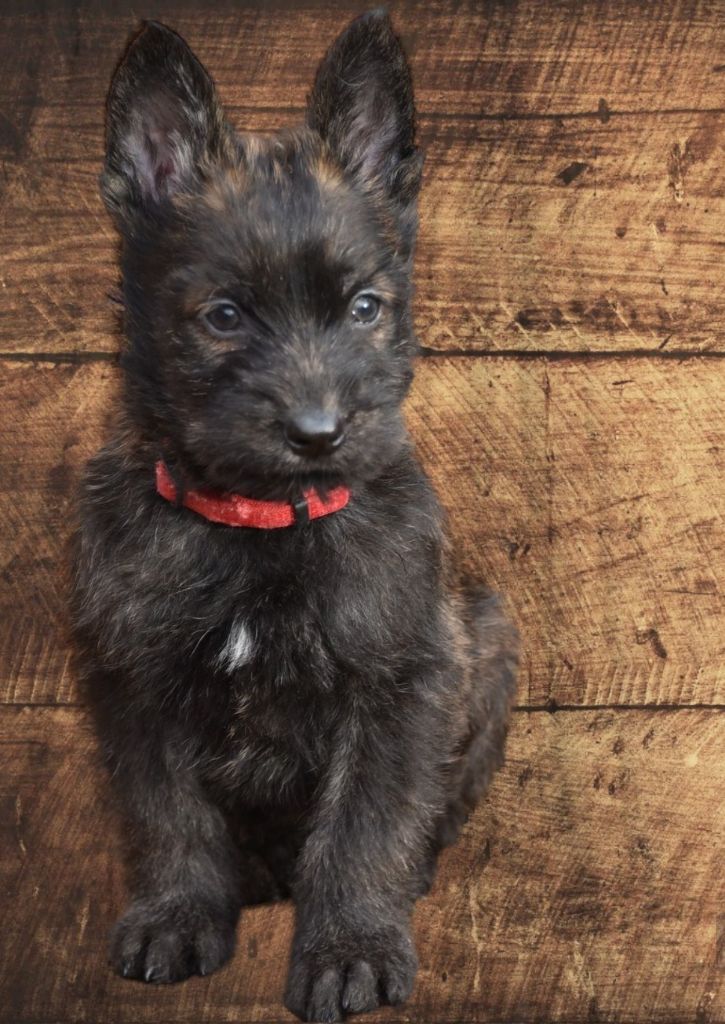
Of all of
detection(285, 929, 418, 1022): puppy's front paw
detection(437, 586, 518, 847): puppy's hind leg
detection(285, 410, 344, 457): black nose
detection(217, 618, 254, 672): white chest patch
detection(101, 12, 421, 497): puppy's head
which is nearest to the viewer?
detection(285, 410, 344, 457): black nose

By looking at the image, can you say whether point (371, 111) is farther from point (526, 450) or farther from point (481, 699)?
point (481, 699)

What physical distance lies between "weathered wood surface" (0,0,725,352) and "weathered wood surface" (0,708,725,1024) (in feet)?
3.13

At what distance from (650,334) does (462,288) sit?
0.46 meters

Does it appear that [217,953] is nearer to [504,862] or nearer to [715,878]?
[504,862]

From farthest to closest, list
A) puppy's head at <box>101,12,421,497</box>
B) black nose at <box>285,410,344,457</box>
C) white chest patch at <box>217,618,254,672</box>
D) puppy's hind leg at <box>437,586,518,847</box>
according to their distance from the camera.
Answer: puppy's hind leg at <box>437,586,518,847</box>, white chest patch at <box>217,618,254,672</box>, puppy's head at <box>101,12,421,497</box>, black nose at <box>285,410,344,457</box>

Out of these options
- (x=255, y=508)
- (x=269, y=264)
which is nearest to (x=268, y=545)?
(x=255, y=508)

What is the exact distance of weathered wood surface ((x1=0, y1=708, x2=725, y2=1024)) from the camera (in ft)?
11.2

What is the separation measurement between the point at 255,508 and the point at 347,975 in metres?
0.90

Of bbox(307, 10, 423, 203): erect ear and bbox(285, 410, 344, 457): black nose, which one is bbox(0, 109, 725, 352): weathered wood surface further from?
bbox(285, 410, 344, 457): black nose

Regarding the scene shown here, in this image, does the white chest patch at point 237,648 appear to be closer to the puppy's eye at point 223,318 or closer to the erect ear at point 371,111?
the puppy's eye at point 223,318

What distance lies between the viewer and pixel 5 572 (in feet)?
11.5

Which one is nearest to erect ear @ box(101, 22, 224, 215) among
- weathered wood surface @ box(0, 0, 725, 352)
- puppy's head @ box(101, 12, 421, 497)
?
puppy's head @ box(101, 12, 421, 497)

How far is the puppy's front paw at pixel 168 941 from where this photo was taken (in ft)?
9.37

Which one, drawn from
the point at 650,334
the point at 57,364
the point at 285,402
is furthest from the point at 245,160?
the point at 650,334
